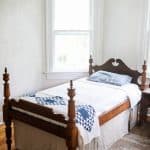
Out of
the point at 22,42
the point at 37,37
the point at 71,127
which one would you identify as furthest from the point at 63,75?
the point at 71,127

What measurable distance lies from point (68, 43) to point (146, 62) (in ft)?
4.47

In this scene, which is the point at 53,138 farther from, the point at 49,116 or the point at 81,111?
the point at 81,111

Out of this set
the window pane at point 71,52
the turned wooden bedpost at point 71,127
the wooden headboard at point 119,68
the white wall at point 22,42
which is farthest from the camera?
the window pane at point 71,52

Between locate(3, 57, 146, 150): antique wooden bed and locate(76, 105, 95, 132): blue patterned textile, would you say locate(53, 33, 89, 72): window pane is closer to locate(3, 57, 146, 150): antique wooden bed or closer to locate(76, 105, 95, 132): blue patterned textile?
locate(3, 57, 146, 150): antique wooden bed

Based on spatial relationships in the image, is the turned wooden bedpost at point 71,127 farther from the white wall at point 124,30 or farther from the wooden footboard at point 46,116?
the white wall at point 124,30

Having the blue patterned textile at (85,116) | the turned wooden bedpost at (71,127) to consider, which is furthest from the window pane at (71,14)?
the turned wooden bedpost at (71,127)

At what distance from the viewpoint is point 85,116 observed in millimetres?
2646

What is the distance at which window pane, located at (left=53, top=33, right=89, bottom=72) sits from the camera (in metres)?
4.45

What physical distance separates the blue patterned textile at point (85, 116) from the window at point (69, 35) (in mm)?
1763

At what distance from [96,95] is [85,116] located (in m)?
0.66

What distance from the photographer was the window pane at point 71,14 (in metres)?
4.34

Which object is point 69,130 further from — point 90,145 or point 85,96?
point 85,96

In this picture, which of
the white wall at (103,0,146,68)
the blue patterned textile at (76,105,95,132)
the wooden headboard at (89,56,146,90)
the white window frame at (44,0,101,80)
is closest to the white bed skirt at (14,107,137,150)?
the blue patterned textile at (76,105,95,132)

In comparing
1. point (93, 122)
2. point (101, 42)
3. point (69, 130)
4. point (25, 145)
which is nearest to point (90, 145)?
point (93, 122)
